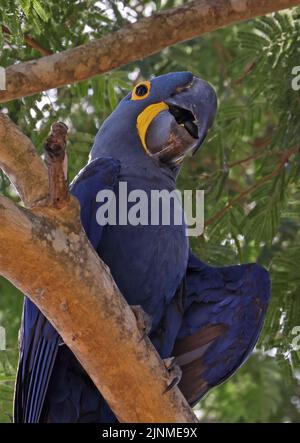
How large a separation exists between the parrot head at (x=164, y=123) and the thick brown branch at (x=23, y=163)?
126 cm

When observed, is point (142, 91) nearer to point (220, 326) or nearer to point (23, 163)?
point (220, 326)

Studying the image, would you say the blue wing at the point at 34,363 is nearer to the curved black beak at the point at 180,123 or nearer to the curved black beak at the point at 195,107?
the curved black beak at the point at 180,123

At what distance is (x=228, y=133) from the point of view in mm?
6020

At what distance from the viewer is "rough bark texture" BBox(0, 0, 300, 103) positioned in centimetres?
453

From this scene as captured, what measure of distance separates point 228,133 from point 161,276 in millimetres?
1675

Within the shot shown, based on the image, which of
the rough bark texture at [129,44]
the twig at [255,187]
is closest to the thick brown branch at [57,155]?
the rough bark texture at [129,44]

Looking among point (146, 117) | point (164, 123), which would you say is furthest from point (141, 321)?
point (146, 117)

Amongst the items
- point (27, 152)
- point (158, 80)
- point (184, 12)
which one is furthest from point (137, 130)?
point (27, 152)

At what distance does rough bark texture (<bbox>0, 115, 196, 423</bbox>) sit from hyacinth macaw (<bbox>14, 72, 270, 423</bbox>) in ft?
1.77

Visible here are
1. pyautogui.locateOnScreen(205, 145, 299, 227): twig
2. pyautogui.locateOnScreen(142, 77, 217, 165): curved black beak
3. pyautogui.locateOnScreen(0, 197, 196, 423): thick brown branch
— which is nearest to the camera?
pyautogui.locateOnScreen(0, 197, 196, 423): thick brown branch

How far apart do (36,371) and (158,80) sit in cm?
173

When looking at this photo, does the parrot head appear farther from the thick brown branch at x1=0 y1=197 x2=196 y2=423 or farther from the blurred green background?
the thick brown branch at x1=0 y1=197 x2=196 y2=423

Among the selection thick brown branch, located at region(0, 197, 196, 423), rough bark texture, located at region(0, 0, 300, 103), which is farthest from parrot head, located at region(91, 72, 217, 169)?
thick brown branch, located at region(0, 197, 196, 423)

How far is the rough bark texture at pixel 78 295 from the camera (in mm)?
3432
